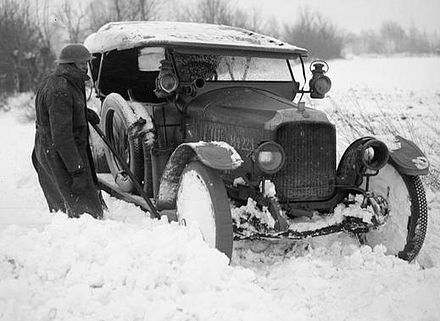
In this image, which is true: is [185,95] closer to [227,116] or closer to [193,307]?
[227,116]

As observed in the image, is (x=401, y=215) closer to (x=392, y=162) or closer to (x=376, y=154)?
(x=392, y=162)

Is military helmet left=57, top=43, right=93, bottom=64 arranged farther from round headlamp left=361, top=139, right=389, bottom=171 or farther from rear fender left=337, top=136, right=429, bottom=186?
round headlamp left=361, top=139, right=389, bottom=171

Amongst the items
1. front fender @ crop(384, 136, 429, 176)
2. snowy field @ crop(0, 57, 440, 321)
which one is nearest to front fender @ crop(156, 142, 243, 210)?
snowy field @ crop(0, 57, 440, 321)

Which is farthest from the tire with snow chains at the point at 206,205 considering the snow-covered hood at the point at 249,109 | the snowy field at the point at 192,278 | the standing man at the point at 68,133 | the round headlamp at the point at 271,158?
the standing man at the point at 68,133

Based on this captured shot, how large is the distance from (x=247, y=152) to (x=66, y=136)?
64.6 inches

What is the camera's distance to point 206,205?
3.98 meters

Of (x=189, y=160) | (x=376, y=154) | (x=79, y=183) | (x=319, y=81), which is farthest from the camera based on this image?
(x=319, y=81)

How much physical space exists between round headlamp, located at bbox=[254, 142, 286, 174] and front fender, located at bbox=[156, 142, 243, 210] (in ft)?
0.54

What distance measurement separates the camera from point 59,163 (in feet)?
16.5

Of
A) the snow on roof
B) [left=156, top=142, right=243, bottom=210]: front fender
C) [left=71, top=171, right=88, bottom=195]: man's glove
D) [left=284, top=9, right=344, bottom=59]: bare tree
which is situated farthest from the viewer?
[left=284, top=9, right=344, bottom=59]: bare tree

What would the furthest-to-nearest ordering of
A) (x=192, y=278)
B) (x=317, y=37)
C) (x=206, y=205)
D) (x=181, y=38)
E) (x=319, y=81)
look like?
(x=317, y=37) < (x=319, y=81) < (x=181, y=38) < (x=206, y=205) < (x=192, y=278)

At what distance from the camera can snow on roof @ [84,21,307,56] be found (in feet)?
16.8

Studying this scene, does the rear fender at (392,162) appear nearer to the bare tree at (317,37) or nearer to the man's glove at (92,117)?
the man's glove at (92,117)

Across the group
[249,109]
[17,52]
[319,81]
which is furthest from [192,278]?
[17,52]
